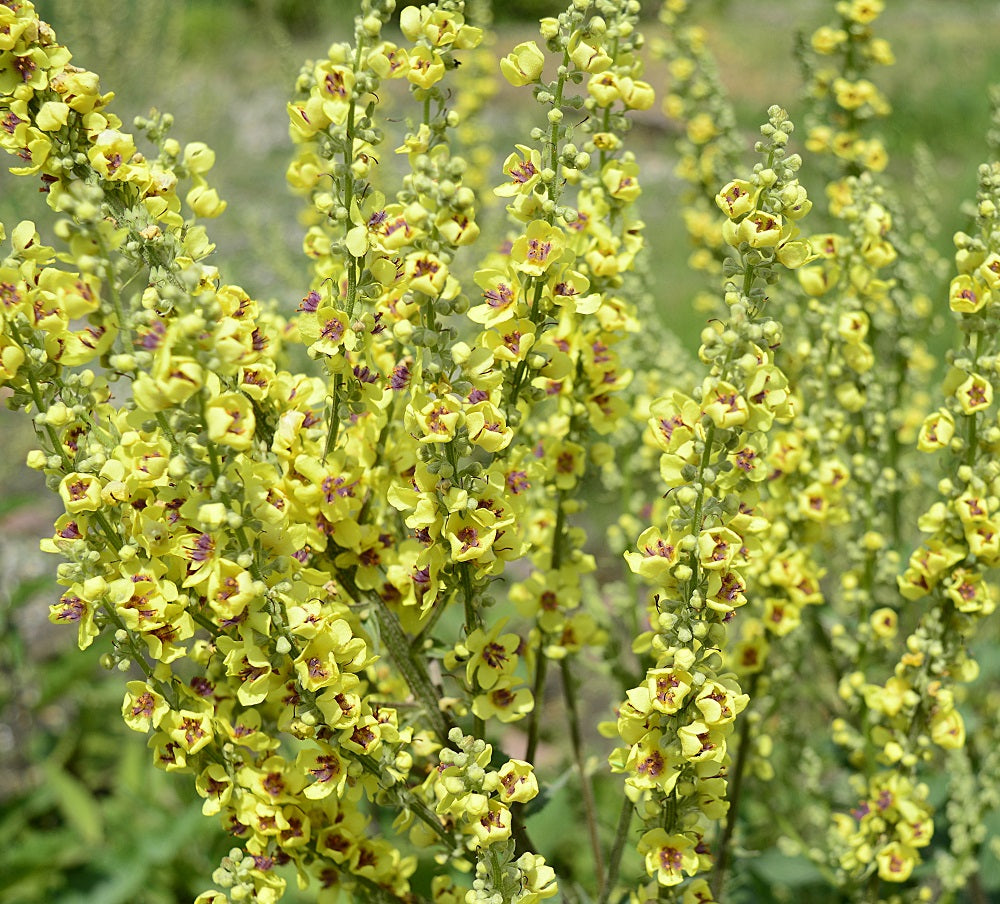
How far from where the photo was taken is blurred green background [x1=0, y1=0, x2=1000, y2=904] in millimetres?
3346

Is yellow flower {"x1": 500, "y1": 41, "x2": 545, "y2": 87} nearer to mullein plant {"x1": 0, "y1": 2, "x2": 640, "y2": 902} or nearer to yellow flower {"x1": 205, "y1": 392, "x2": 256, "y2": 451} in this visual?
mullein plant {"x1": 0, "y1": 2, "x2": 640, "y2": 902}

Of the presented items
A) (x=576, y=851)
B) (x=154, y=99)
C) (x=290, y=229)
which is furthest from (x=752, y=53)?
(x=576, y=851)

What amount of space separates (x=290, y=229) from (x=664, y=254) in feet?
11.3

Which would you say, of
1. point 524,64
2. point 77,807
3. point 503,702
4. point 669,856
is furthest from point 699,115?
point 77,807

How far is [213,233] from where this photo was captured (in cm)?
827

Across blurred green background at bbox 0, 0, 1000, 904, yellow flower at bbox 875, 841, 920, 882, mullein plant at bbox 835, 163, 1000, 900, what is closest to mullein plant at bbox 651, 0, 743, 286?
blurred green background at bbox 0, 0, 1000, 904

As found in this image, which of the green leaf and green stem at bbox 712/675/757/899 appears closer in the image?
green stem at bbox 712/675/757/899

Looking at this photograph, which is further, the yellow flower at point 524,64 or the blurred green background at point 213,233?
the blurred green background at point 213,233

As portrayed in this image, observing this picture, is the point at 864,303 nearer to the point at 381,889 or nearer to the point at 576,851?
the point at 381,889

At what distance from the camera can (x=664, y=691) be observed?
1.36m

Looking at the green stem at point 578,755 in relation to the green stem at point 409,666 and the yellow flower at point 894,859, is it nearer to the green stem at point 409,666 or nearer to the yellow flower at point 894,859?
the green stem at point 409,666

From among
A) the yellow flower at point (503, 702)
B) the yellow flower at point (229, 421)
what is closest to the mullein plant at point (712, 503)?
the yellow flower at point (503, 702)

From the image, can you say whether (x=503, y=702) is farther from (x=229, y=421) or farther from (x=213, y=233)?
(x=213, y=233)

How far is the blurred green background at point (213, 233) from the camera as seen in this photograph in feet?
11.0
